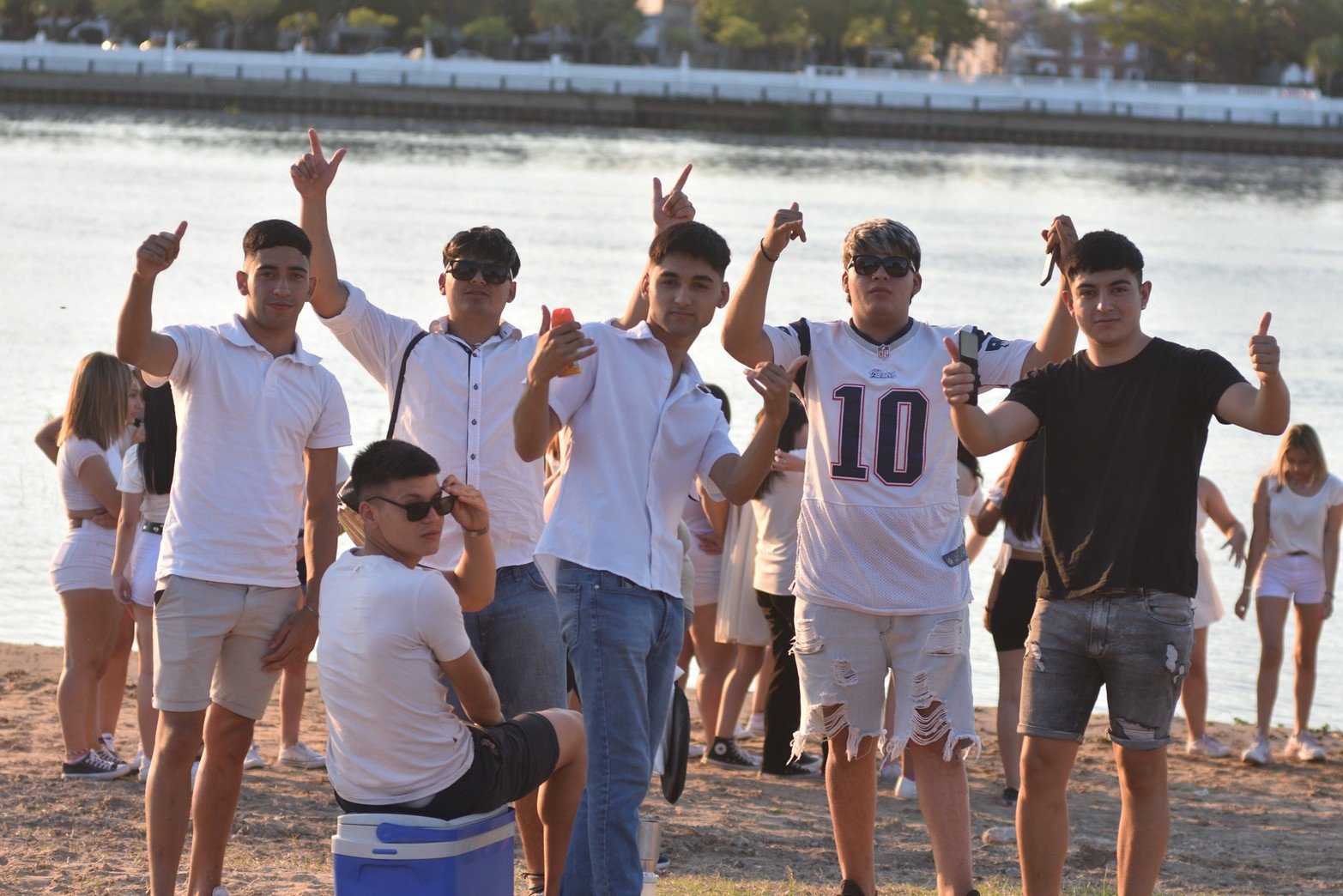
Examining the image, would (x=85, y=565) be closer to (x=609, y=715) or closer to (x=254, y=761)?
(x=254, y=761)

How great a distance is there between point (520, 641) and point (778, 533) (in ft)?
9.41

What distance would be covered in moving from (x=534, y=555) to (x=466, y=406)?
592mm

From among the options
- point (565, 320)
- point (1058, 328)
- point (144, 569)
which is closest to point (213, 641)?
point (565, 320)

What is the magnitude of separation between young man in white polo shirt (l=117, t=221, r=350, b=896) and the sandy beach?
2.06ft

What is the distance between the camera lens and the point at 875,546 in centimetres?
510

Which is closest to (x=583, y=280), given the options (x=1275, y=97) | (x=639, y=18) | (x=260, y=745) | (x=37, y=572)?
(x=37, y=572)

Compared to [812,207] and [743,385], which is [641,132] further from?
[743,385]

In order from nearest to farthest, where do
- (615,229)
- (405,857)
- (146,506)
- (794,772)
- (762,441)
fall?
1. (405,857)
2. (762,441)
3. (146,506)
4. (794,772)
5. (615,229)

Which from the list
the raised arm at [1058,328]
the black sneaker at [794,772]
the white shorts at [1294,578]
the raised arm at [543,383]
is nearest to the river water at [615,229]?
the white shorts at [1294,578]

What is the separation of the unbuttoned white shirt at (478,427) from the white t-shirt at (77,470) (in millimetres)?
2425

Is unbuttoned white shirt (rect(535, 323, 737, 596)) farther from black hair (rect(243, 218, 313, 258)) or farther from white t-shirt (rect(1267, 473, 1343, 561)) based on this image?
white t-shirt (rect(1267, 473, 1343, 561))

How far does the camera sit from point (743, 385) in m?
22.7

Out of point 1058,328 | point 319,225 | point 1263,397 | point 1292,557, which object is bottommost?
point 1292,557

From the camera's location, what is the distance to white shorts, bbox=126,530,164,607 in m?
6.69
